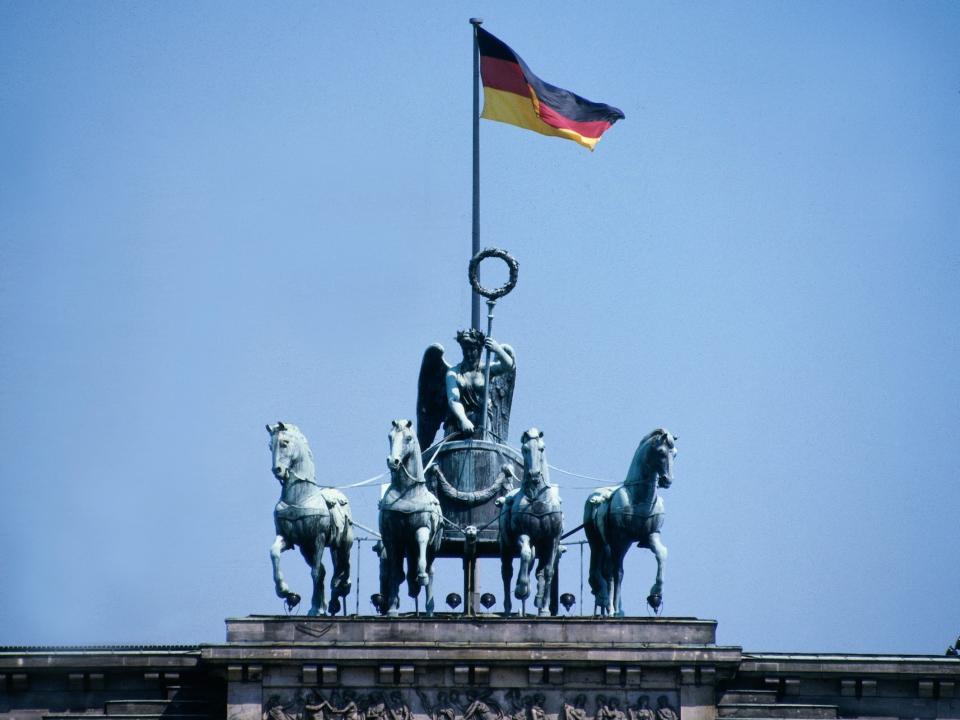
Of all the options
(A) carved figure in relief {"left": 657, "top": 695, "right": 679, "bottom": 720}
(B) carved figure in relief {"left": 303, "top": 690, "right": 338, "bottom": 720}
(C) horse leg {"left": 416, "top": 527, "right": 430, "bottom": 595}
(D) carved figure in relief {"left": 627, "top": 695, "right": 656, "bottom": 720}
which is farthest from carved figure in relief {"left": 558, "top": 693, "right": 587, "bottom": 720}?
(B) carved figure in relief {"left": 303, "top": 690, "right": 338, "bottom": 720}

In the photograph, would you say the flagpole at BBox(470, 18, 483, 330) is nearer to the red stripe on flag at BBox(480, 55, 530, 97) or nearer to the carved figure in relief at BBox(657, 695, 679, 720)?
the red stripe on flag at BBox(480, 55, 530, 97)

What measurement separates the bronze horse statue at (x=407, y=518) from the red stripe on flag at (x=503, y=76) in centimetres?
1224

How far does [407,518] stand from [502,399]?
7863 mm

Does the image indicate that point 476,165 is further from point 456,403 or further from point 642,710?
point 642,710

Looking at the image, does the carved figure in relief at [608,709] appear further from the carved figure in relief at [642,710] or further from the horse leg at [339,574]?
the horse leg at [339,574]

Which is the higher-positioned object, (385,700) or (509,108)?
(509,108)

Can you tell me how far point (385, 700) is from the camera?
7562 centimetres

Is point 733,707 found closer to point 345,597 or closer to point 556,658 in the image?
point 556,658

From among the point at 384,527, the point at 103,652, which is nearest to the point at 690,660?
the point at 384,527

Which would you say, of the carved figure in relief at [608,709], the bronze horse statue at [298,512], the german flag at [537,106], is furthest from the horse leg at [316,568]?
the german flag at [537,106]

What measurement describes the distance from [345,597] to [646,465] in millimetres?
7596

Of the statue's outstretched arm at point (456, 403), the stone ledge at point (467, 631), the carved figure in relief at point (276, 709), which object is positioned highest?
the statue's outstretched arm at point (456, 403)

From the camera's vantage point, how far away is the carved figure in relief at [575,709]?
7562 cm

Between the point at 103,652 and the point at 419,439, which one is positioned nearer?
the point at 103,652
